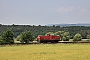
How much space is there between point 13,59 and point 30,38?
48.0 metres

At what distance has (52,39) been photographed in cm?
7431

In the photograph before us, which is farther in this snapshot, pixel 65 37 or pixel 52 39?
pixel 65 37

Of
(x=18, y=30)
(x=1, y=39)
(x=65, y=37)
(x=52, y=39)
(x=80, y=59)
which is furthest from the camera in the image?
(x=18, y=30)

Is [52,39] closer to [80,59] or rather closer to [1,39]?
[1,39]

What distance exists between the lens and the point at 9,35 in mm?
72875

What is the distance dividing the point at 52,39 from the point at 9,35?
1205 centimetres

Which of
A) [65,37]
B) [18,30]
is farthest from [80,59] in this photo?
[18,30]

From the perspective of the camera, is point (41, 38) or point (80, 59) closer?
point (80, 59)

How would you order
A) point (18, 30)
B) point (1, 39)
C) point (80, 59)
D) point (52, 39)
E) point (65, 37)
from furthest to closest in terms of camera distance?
point (18, 30)
point (65, 37)
point (52, 39)
point (1, 39)
point (80, 59)

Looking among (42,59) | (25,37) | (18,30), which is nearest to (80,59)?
(42,59)

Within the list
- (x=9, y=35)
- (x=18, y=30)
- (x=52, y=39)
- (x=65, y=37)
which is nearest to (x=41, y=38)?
(x=52, y=39)

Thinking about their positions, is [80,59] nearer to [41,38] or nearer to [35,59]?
[35,59]

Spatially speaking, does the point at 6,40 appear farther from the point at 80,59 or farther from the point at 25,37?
the point at 80,59

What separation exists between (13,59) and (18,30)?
11779 cm
